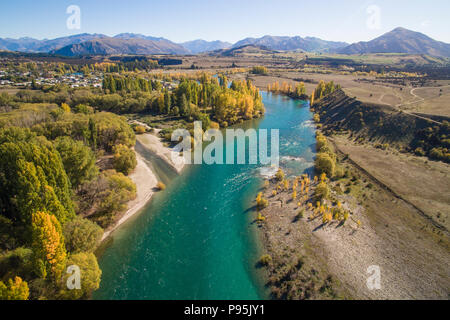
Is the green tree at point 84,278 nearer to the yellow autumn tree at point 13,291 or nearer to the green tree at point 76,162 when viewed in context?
the yellow autumn tree at point 13,291

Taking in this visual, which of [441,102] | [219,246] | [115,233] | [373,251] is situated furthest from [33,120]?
[441,102]

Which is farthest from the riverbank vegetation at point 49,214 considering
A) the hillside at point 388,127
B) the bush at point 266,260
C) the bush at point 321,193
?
the hillside at point 388,127

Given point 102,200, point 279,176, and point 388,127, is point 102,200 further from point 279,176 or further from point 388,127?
point 388,127

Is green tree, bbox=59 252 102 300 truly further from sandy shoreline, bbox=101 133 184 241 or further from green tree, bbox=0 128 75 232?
sandy shoreline, bbox=101 133 184 241

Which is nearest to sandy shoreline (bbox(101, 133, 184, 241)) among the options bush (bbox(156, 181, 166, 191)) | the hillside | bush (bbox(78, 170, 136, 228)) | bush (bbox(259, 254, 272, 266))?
bush (bbox(156, 181, 166, 191))

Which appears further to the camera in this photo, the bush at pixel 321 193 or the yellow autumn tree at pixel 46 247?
the bush at pixel 321 193
